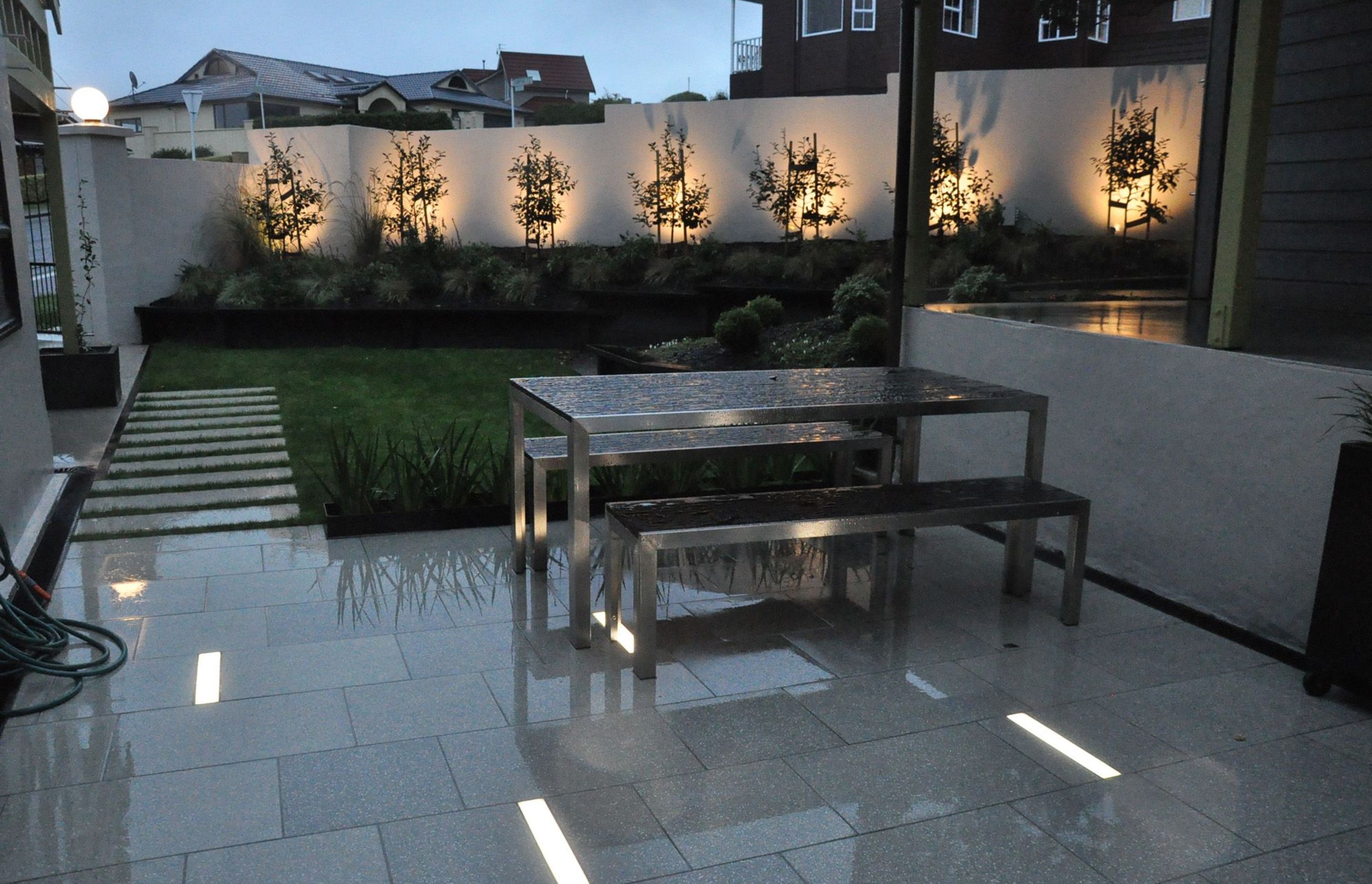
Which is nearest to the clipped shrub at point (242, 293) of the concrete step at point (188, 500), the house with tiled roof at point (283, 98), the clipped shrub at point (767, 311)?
the clipped shrub at point (767, 311)

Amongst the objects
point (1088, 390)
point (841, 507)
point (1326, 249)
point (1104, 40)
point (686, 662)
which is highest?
point (1104, 40)

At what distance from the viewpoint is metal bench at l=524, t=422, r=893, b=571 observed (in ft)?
14.2

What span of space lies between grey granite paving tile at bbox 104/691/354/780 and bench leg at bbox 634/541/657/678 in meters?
0.89

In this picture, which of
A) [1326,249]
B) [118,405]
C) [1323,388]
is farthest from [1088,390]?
[118,405]

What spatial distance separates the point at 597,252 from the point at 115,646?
30.0 feet

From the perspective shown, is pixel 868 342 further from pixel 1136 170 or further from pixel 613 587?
pixel 1136 170

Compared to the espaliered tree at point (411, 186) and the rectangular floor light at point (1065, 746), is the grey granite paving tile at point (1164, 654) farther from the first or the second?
the espaliered tree at point (411, 186)

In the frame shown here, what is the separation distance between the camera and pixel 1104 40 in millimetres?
18266

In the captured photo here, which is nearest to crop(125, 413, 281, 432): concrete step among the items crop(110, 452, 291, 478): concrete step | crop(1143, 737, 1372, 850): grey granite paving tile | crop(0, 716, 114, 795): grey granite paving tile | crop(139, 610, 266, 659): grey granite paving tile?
crop(110, 452, 291, 478): concrete step

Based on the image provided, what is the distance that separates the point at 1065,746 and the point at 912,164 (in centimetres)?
334

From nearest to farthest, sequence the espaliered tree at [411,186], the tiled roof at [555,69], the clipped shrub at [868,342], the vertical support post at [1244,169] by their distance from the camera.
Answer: the vertical support post at [1244,169] < the clipped shrub at [868,342] < the espaliered tree at [411,186] < the tiled roof at [555,69]

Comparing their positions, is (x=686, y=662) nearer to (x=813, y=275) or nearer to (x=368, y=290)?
(x=813, y=275)

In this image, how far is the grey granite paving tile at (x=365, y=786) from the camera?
2.54 meters

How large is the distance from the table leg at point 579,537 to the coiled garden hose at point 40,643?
146cm
